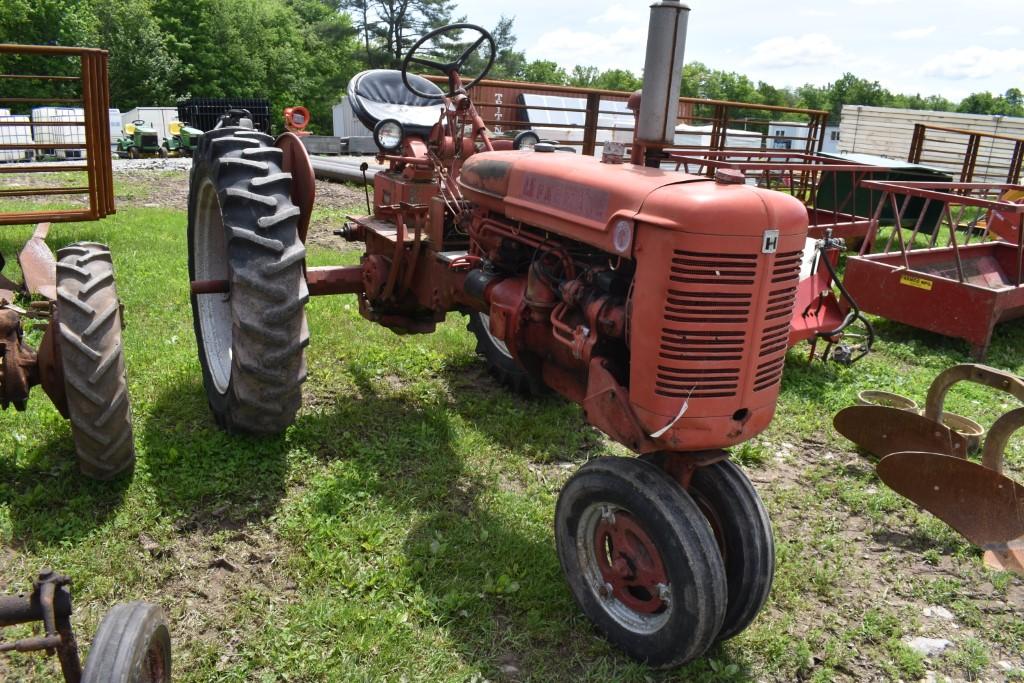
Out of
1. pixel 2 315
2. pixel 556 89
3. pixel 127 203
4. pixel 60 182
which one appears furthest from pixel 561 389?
pixel 60 182

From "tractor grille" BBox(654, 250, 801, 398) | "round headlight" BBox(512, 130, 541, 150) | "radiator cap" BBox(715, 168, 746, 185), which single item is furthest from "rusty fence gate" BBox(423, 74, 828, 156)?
"tractor grille" BBox(654, 250, 801, 398)

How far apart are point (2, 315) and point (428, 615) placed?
2133 millimetres

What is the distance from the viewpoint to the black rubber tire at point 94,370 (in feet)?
9.96

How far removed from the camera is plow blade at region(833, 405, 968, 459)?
4.14 m

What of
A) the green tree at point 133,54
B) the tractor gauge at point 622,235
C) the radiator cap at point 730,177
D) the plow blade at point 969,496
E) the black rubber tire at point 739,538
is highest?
the green tree at point 133,54

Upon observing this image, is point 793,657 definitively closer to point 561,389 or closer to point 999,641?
point 999,641

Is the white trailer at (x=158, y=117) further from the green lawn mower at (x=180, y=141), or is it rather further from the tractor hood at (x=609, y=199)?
the tractor hood at (x=609, y=199)

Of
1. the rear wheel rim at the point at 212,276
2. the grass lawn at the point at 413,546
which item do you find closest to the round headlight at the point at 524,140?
the grass lawn at the point at 413,546

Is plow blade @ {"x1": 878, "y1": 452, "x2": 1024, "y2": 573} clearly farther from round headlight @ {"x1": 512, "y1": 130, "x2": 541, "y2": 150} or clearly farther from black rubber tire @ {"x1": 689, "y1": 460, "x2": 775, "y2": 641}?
round headlight @ {"x1": 512, "y1": 130, "x2": 541, "y2": 150}

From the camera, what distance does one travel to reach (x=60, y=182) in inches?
539

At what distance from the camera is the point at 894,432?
430cm

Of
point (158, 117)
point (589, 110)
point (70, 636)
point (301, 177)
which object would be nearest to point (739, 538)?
point (70, 636)

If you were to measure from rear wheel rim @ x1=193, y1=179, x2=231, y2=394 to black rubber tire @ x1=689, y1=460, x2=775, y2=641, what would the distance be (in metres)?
2.55

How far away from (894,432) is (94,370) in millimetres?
3857
